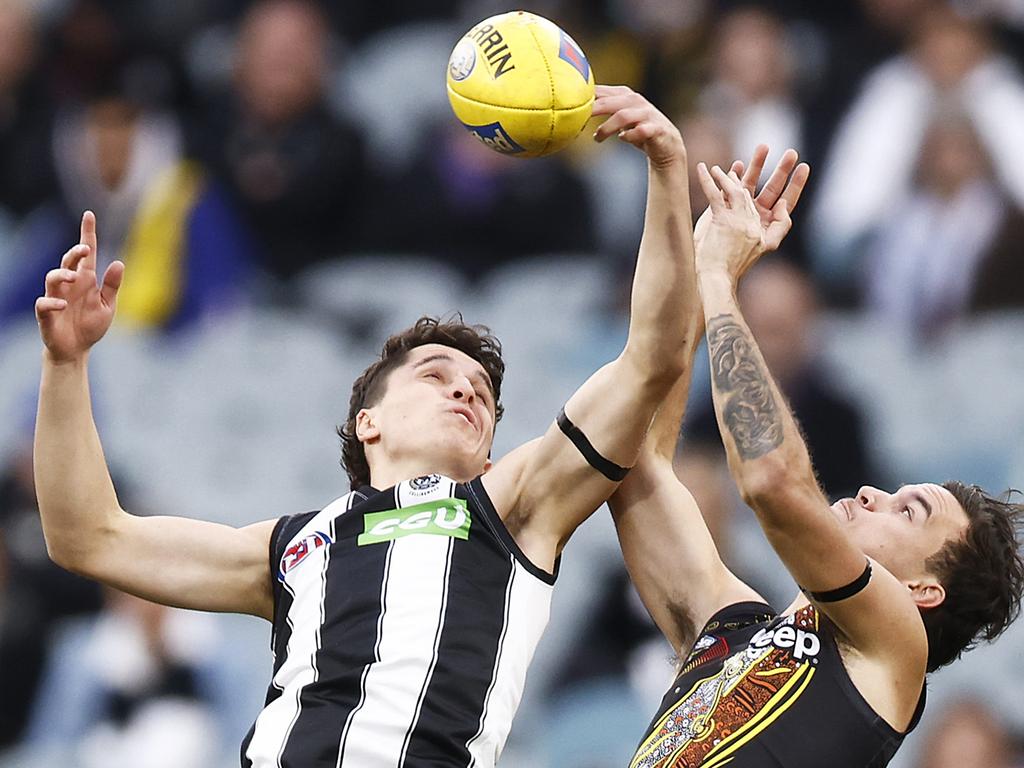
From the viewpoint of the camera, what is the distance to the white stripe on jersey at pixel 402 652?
4.68 meters

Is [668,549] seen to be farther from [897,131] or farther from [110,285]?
[897,131]

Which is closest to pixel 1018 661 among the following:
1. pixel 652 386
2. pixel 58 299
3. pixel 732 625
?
pixel 732 625

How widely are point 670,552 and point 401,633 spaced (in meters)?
1.09

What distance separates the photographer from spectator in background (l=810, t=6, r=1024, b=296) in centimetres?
1016

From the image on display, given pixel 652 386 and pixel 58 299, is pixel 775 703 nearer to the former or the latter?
pixel 652 386

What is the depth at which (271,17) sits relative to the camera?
1143 cm

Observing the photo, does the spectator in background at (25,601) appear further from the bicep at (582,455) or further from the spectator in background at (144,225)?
the bicep at (582,455)

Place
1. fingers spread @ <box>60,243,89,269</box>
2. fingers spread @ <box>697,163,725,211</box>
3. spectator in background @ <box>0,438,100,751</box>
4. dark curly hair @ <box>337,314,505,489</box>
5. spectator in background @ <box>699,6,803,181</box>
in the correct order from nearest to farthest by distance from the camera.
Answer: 1. fingers spread @ <box>697,163,725,211</box>
2. fingers spread @ <box>60,243,89,269</box>
3. dark curly hair @ <box>337,314,505,489</box>
4. spectator in background @ <box>0,438,100,751</box>
5. spectator in background @ <box>699,6,803,181</box>

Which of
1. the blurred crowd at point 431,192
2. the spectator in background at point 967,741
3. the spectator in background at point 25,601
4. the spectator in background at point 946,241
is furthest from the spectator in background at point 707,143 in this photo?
the spectator in background at point 25,601

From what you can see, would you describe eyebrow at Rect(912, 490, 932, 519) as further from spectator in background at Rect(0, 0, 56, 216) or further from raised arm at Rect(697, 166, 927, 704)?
spectator in background at Rect(0, 0, 56, 216)

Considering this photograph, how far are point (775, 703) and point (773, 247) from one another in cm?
134

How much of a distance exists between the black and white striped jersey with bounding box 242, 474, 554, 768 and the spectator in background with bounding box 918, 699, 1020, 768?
4.42 metres

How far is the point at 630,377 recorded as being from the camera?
16.2 ft

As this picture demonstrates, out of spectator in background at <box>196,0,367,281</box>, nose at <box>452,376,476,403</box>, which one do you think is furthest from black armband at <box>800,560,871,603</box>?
A: spectator in background at <box>196,0,367,281</box>
